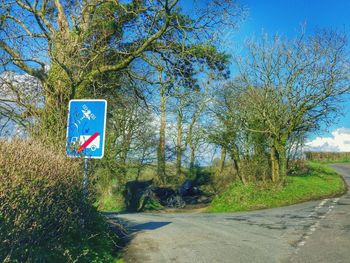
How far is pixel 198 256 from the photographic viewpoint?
841 cm

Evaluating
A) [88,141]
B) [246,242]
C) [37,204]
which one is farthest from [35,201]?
[246,242]

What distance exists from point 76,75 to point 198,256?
6.99 meters

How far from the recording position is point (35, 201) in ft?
18.2

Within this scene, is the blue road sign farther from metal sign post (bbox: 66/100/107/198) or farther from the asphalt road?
the asphalt road

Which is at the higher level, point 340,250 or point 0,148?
point 0,148

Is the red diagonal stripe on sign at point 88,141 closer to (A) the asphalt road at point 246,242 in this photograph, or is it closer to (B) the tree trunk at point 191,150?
(A) the asphalt road at point 246,242

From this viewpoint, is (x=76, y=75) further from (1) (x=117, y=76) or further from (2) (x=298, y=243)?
(2) (x=298, y=243)

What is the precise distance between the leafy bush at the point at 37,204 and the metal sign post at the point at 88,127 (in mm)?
1142

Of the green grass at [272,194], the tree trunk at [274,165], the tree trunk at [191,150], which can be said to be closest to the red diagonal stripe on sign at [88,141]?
the green grass at [272,194]

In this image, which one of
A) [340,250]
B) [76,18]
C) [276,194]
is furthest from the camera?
[276,194]

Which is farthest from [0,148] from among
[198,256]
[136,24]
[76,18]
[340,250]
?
[136,24]

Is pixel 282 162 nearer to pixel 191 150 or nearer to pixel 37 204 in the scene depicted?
pixel 191 150

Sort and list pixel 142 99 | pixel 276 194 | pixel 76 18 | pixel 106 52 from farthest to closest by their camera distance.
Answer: pixel 276 194 < pixel 142 99 < pixel 106 52 < pixel 76 18

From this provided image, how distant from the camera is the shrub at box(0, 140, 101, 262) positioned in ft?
16.6
